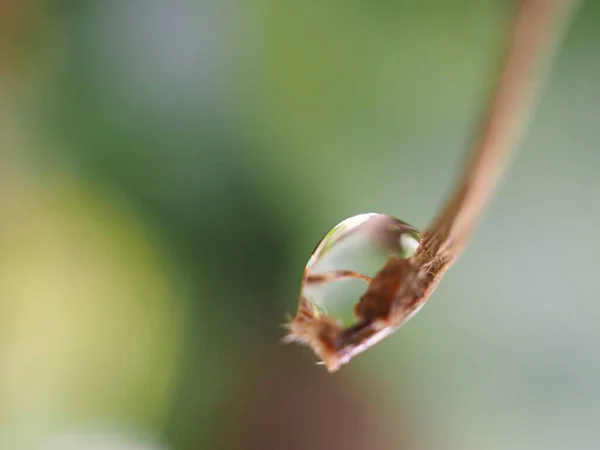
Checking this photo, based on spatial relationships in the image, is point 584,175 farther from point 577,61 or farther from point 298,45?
point 298,45

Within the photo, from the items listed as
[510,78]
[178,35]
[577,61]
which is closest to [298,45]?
[178,35]

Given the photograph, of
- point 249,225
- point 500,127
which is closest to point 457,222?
point 500,127

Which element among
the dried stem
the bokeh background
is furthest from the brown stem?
the bokeh background

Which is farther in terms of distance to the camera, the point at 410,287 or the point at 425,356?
the point at 425,356

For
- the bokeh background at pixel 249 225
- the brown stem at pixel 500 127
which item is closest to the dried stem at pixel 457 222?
the brown stem at pixel 500 127

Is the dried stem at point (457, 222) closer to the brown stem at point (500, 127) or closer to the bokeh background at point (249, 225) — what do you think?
the brown stem at point (500, 127)

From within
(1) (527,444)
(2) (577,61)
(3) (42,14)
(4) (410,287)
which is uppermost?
(3) (42,14)

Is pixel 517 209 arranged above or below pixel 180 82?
below
